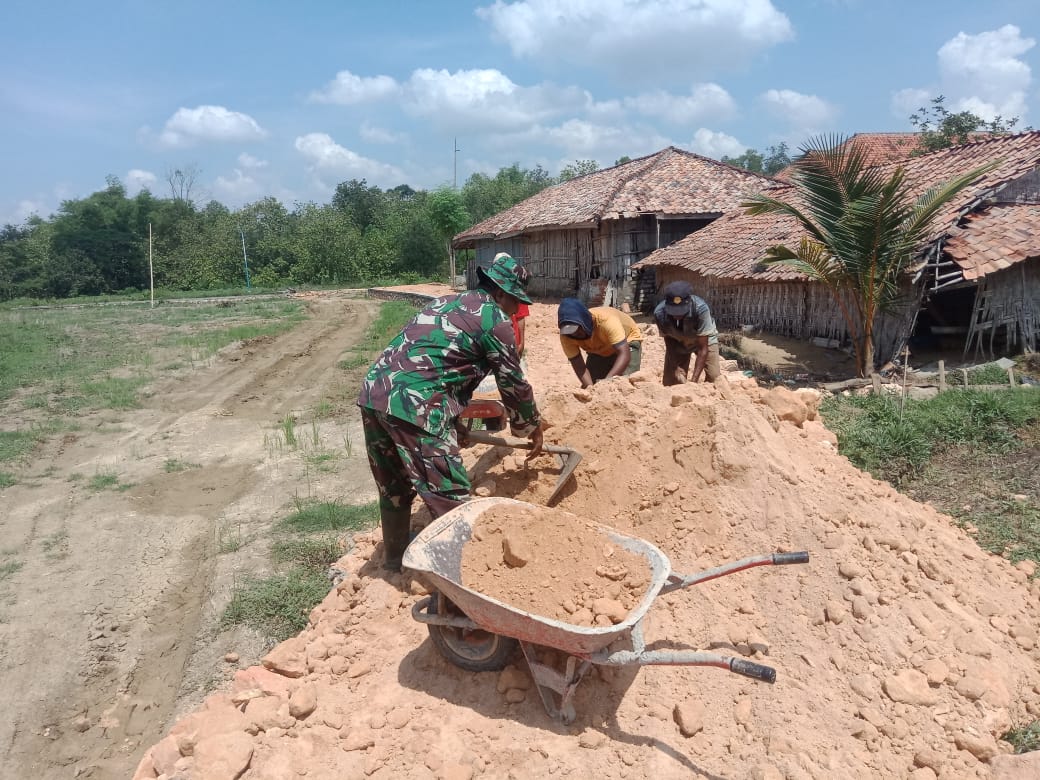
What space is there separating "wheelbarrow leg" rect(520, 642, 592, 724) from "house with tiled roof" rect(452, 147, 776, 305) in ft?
48.3

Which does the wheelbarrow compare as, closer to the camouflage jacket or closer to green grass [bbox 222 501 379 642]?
the camouflage jacket

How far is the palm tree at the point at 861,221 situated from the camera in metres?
8.31

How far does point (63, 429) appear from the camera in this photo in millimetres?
8664

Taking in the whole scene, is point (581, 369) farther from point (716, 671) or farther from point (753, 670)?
point (753, 670)

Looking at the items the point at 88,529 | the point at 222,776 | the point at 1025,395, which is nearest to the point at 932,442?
the point at 1025,395

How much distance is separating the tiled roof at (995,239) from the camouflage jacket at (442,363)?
8446mm

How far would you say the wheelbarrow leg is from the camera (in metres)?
2.51

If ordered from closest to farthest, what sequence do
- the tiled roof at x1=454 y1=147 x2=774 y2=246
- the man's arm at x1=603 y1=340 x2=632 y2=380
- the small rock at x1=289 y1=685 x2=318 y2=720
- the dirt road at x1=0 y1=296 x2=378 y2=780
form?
the small rock at x1=289 y1=685 x2=318 y2=720 → the dirt road at x1=0 y1=296 x2=378 y2=780 → the man's arm at x1=603 y1=340 x2=632 y2=380 → the tiled roof at x1=454 y1=147 x2=774 y2=246

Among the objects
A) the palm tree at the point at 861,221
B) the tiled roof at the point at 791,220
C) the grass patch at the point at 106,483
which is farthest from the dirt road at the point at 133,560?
the tiled roof at the point at 791,220

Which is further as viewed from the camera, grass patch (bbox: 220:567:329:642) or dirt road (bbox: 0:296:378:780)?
grass patch (bbox: 220:567:329:642)

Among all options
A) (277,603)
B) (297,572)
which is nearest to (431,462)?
(277,603)

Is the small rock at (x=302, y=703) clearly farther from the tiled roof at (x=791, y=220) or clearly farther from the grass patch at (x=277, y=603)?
the tiled roof at (x=791, y=220)

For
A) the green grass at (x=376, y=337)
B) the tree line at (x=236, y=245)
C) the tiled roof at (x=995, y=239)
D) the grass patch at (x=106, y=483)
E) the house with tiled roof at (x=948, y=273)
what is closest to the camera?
the grass patch at (x=106, y=483)

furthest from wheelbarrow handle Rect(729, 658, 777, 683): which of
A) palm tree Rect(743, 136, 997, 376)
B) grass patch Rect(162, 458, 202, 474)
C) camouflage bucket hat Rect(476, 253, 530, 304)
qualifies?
palm tree Rect(743, 136, 997, 376)
